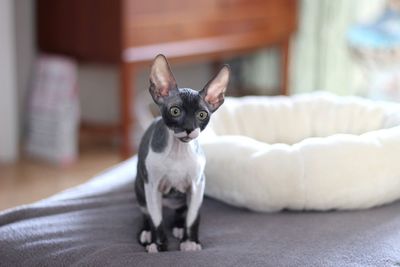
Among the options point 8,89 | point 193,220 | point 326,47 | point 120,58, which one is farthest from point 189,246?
point 326,47

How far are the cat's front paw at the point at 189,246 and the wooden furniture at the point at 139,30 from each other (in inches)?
51.6

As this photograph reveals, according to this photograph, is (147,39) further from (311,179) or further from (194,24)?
(311,179)

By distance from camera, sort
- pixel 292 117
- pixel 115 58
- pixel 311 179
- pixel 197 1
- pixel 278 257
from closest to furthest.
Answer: pixel 278 257, pixel 311 179, pixel 292 117, pixel 115 58, pixel 197 1

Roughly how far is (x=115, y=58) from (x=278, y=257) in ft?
4.66

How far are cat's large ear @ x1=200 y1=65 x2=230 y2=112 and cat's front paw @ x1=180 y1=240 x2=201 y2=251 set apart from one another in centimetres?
22

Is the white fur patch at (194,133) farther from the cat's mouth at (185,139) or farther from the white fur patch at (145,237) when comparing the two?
the white fur patch at (145,237)

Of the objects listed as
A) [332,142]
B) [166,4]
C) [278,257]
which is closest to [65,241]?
[278,257]

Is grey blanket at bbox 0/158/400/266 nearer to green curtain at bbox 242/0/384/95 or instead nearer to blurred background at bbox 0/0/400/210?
blurred background at bbox 0/0/400/210

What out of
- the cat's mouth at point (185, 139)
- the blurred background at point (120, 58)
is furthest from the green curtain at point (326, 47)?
the cat's mouth at point (185, 139)

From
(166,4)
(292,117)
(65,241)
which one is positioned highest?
(166,4)

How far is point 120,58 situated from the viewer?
2264 millimetres

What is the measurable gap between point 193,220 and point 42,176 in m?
1.39

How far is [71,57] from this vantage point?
98.3 inches

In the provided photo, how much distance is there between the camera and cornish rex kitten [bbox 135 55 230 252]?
944 millimetres
